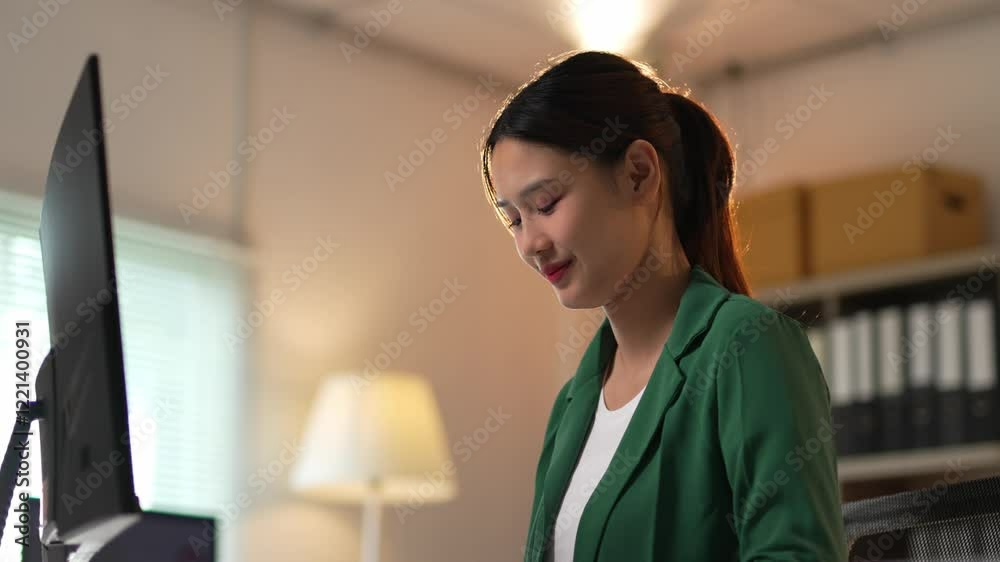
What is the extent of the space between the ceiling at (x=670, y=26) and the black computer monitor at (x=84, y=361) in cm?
299

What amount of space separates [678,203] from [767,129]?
3.26 metres

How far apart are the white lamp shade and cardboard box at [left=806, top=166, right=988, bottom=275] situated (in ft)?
4.36

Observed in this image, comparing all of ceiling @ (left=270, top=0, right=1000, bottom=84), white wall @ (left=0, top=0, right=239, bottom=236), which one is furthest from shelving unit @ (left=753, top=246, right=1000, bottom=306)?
white wall @ (left=0, top=0, right=239, bottom=236)

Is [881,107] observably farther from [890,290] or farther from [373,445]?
[373,445]

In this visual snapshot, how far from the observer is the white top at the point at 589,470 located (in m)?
1.32

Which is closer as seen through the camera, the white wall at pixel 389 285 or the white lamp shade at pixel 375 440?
the white lamp shade at pixel 375 440

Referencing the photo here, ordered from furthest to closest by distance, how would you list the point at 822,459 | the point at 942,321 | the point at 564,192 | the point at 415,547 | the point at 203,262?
the point at 415,547
the point at 203,262
the point at 942,321
the point at 564,192
the point at 822,459

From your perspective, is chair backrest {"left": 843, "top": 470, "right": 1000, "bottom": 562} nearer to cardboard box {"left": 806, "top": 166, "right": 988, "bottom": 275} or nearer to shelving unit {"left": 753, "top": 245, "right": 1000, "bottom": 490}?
shelving unit {"left": 753, "top": 245, "right": 1000, "bottom": 490}

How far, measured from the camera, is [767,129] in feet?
14.9

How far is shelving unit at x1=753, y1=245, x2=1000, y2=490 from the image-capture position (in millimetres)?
3379

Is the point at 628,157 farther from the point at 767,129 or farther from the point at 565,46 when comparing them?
the point at 767,129

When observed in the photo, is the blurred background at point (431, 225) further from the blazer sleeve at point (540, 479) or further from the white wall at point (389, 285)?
the blazer sleeve at point (540, 479)

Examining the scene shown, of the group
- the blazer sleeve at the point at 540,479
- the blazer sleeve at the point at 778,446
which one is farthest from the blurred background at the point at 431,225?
the blazer sleeve at the point at 778,446

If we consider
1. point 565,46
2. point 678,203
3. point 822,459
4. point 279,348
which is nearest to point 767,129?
point 565,46
